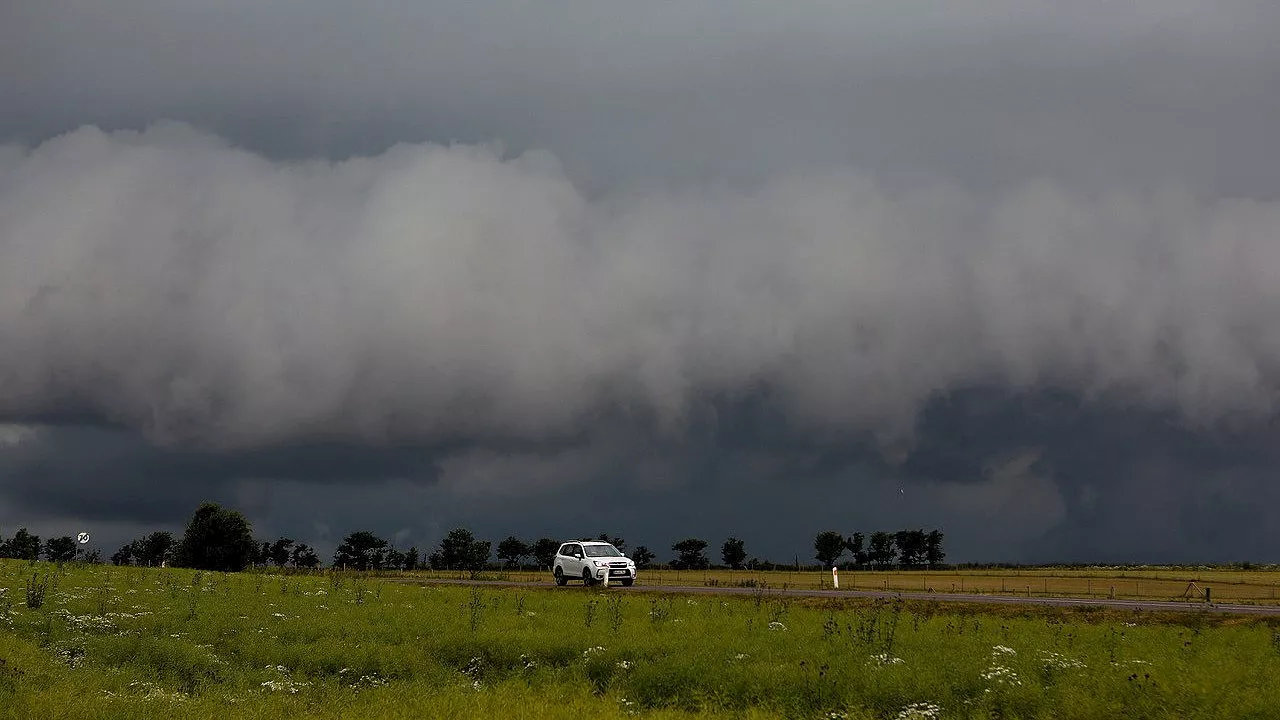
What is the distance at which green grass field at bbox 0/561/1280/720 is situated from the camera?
20.4 metres

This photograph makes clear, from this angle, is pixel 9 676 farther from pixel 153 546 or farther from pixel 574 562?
pixel 153 546

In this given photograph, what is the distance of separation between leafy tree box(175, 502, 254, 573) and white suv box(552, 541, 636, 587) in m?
46.5

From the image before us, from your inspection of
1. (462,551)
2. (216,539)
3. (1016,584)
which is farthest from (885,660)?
(462,551)

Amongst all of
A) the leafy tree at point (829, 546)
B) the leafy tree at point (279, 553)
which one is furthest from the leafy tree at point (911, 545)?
the leafy tree at point (279, 553)

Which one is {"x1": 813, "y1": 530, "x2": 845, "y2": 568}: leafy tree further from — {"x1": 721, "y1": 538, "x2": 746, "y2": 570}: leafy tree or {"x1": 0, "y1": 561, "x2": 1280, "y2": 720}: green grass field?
{"x1": 0, "y1": 561, "x2": 1280, "y2": 720}: green grass field

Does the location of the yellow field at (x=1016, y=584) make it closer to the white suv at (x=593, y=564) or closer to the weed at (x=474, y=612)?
the white suv at (x=593, y=564)

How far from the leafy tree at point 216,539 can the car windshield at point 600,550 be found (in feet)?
162

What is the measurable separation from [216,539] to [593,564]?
52679mm

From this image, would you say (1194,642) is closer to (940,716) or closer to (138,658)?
(940,716)

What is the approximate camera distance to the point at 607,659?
2700 centimetres

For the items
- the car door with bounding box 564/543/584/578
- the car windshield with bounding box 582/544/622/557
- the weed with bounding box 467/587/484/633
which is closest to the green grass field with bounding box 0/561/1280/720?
the weed with bounding box 467/587/484/633

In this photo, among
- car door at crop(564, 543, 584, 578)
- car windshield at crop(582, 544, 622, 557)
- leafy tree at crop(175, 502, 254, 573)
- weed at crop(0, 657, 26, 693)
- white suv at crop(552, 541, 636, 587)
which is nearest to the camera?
weed at crop(0, 657, 26, 693)

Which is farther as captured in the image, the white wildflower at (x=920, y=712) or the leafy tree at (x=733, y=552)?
the leafy tree at (x=733, y=552)

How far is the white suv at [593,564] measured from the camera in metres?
53.9
